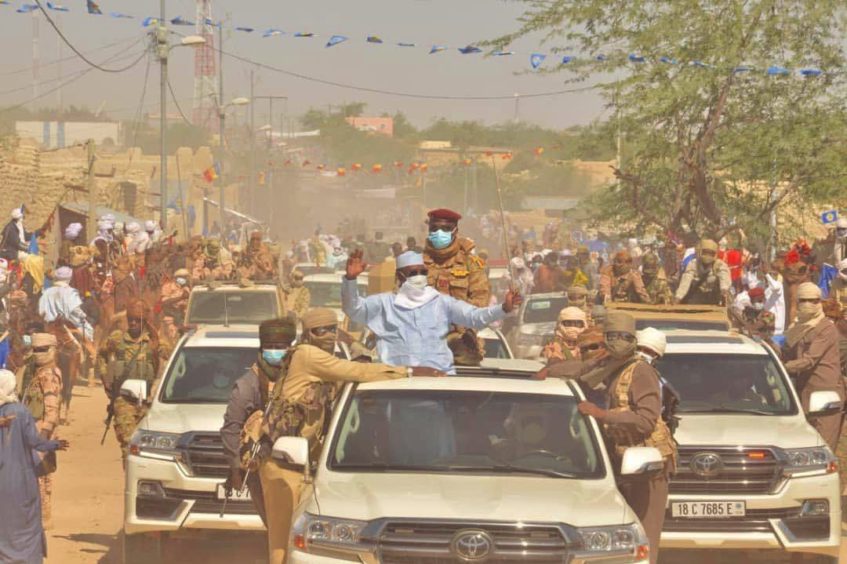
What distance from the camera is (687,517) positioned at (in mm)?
11914

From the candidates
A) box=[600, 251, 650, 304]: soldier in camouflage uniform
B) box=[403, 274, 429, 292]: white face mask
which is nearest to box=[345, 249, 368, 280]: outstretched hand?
box=[403, 274, 429, 292]: white face mask

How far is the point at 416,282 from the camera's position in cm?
1148

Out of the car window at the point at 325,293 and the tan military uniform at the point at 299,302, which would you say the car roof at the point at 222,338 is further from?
the car window at the point at 325,293

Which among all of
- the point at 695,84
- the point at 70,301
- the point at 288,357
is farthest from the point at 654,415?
the point at 695,84

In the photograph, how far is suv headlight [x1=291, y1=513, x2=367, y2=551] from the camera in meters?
8.12

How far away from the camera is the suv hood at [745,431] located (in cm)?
1208

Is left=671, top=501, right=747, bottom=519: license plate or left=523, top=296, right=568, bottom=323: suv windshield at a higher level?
Answer: left=671, top=501, right=747, bottom=519: license plate

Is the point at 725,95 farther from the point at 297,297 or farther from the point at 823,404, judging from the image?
the point at 823,404

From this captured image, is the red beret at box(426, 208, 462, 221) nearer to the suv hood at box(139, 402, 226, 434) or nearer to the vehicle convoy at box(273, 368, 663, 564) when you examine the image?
the suv hood at box(139, 402, 226, 434)

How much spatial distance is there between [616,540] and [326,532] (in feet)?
4.39

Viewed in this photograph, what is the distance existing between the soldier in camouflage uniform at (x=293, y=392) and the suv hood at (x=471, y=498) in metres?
0.99

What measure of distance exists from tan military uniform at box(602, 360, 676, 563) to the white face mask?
5.56 ft

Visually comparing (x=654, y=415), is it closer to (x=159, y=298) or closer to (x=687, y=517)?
(x=687, y=517)

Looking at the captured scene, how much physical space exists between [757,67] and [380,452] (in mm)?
22399
